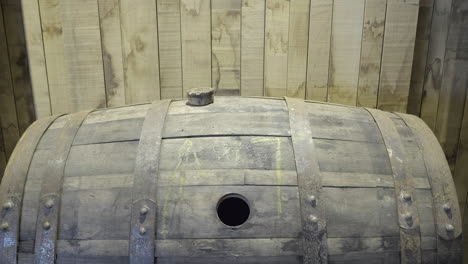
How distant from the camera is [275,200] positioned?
1.83 metres

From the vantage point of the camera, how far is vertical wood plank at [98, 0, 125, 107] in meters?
2.78

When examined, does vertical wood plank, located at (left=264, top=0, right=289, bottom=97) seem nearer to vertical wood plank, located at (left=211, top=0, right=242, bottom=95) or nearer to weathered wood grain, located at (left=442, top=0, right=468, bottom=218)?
vertical wood plank, located at (left=211, top=0, right=242, bottom=95)

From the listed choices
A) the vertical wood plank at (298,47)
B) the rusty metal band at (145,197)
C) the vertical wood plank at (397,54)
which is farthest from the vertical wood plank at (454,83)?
the rusty metal band at (145,197)

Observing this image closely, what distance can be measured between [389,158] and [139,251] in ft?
3.72

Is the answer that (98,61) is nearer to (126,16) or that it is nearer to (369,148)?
(126,16)

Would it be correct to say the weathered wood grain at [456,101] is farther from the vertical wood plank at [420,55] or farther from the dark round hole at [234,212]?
Result: the dark round hole at [234,212]

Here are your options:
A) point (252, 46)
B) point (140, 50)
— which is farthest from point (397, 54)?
point (140, 50)

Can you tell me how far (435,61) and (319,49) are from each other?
803 millimetres

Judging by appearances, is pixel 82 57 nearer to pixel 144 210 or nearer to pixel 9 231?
pixel 9 231

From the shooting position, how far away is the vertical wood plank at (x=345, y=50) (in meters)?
2.80

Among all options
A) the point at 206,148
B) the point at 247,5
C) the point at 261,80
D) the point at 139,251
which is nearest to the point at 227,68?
the point at 261,80

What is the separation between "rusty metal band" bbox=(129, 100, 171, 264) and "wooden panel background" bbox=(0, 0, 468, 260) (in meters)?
1.01

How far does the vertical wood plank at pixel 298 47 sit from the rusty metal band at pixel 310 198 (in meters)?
0.98

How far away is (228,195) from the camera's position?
184 centimetres
